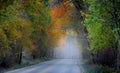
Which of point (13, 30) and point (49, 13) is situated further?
point (49, 13)

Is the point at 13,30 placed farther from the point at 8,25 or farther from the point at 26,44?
the point at 26,44

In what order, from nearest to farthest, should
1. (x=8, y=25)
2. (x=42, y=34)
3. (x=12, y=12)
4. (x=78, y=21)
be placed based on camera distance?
(x=12, y=12)
(x=8, y=25)
(x=78, y=21)
(x=42, y=34)

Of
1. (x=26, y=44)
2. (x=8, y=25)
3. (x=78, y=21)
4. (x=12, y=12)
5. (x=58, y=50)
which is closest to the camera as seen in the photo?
(x=12, y=12)

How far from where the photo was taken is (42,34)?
65.6 m

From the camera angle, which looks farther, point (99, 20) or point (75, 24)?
point (75, 24)

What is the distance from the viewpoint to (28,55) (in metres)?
74.2

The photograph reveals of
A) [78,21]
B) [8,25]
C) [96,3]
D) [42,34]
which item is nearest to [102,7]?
[96,3]

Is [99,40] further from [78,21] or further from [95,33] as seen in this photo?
[78,21]

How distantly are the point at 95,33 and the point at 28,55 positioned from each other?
52564 mm

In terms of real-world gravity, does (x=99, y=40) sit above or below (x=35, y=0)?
below

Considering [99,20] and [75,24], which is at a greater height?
[75,24]

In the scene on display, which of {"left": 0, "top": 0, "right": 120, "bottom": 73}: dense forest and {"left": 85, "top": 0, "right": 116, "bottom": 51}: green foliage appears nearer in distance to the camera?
{"left": 85, "top": 0, "right": 116, "bottom": 51}: green foliage

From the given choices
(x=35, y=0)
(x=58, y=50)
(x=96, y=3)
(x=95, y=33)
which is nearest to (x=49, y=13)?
(x=35, y=0)

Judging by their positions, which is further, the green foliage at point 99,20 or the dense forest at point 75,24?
the dense forest at point 75,24
